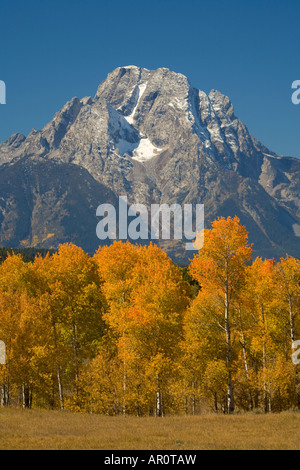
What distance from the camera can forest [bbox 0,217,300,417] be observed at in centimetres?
3936

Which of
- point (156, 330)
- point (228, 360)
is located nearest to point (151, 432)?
point (228, 360)

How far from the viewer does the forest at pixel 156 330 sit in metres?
39.4

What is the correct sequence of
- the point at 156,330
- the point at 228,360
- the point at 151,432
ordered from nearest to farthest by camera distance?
1. the point at 151,432
2. the point at 228,360
3. the point at 156,330

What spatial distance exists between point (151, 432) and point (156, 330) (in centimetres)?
1398

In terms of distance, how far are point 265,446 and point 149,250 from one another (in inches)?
1442

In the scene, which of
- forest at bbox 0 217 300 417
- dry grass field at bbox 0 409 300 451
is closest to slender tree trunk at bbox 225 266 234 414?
forest at bbox 0 217 300 417

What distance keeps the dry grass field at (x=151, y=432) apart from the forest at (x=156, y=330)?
493cm

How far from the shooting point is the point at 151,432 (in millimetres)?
30719

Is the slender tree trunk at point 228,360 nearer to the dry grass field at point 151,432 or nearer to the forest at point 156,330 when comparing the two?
the forest at point 156,330

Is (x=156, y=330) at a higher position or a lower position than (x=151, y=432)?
higher

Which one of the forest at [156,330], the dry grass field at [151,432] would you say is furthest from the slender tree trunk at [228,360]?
the dry grass field at [151,432]

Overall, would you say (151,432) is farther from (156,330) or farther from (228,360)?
(156,330)
